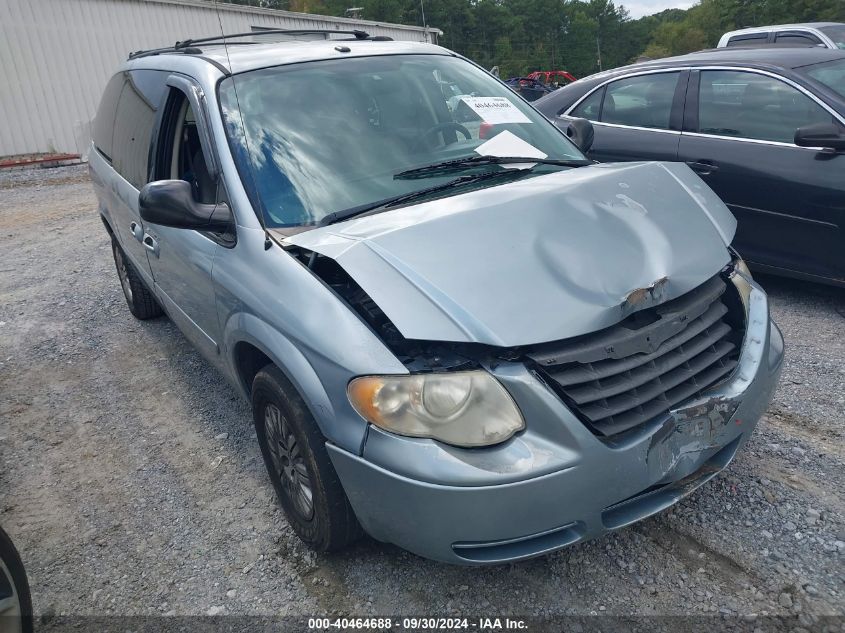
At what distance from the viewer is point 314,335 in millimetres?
2158

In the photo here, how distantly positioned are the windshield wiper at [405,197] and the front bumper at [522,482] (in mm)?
902

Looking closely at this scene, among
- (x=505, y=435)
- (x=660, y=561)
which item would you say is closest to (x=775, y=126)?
(x=660, y=561)

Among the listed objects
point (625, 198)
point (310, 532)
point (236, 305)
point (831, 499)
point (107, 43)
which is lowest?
point (831, 499)

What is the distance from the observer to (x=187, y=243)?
3092mm

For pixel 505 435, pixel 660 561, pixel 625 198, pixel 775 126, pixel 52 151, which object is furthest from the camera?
pixel 52 151

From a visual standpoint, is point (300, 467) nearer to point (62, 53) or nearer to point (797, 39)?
point (797, 39)

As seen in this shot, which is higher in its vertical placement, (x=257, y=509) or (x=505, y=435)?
(x=505, y=435)

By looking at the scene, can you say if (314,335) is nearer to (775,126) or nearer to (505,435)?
(505,435)

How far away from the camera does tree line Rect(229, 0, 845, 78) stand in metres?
26.1

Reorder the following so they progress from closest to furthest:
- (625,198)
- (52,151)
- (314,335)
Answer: (314,335) → (625,198) → (52,151)

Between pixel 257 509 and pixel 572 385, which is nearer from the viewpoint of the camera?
pixel 572 385

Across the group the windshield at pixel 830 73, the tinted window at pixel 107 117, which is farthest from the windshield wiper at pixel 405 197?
the windshield at pixel 830 73

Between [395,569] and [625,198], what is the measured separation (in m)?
1.62

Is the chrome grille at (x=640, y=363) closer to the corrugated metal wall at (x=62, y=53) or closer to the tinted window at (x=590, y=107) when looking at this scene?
the tinted window at (x=590, y=107)
